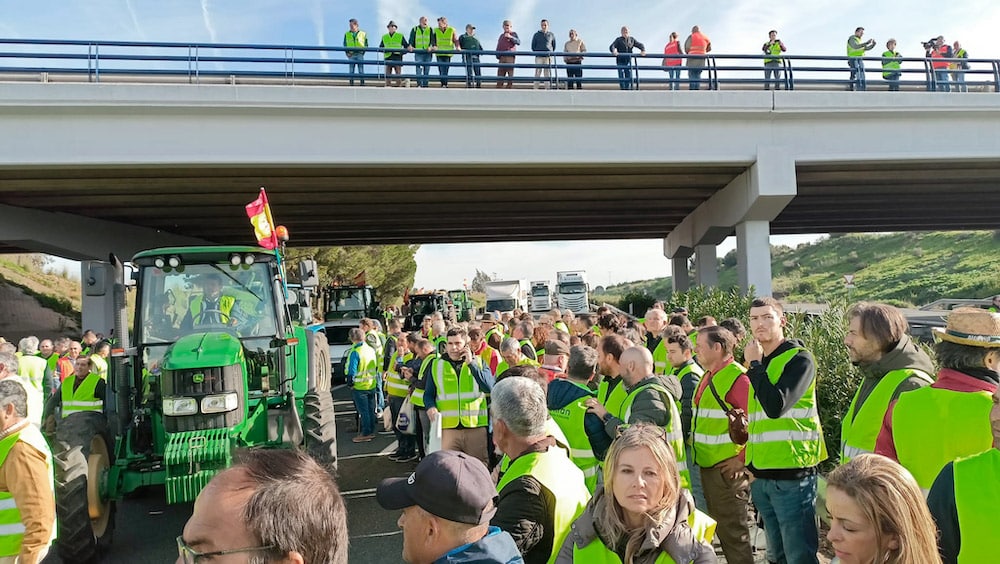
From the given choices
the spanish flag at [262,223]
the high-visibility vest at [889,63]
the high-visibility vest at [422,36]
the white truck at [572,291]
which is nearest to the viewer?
the spanish flag at [262,223]

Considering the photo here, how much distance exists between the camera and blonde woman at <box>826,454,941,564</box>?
1.80 meters

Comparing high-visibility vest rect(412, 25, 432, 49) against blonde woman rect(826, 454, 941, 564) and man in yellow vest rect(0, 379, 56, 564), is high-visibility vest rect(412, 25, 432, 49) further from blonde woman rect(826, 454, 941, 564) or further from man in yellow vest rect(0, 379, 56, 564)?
blonde woman rect(826, 454, 941, 564)

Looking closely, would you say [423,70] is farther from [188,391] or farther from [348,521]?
[348,521]

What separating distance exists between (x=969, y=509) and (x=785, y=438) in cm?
187

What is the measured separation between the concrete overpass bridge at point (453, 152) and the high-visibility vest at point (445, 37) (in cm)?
250

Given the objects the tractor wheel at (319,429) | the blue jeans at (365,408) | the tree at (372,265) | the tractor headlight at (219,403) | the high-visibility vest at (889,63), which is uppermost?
the high-visibility vest at (889,63)

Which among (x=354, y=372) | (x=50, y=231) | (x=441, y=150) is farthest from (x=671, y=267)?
(x=50, y=231)

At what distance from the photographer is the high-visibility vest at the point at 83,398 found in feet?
22.0

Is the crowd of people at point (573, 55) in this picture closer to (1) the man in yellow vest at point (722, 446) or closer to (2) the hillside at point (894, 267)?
(1) the man in yellow vest at point (722, 446)

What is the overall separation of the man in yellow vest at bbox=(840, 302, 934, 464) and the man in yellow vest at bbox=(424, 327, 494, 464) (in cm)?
374

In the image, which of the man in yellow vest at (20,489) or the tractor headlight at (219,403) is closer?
the man in yellow vest at (20,489)

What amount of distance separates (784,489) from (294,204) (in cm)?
1736

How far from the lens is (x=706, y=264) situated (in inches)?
897

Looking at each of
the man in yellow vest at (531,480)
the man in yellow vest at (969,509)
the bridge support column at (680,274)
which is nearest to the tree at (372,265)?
the bridge support column at (680,274)
